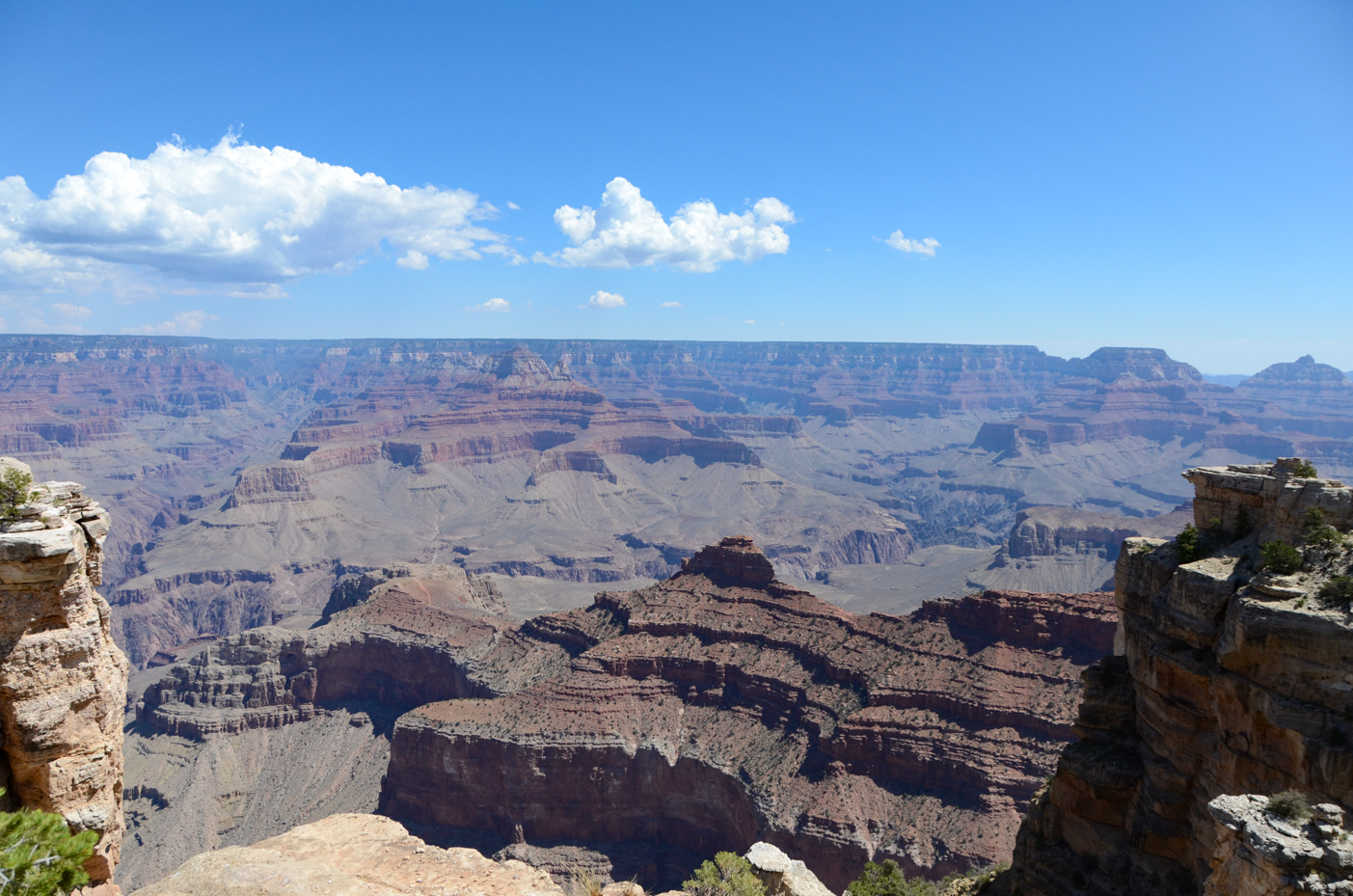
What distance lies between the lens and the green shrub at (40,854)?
16.1m

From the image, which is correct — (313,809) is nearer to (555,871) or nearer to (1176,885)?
(555,871)

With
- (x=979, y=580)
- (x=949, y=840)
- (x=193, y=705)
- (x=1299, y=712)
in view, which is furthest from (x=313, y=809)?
(x=979, y=580)

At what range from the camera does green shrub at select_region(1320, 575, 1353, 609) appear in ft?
67.5

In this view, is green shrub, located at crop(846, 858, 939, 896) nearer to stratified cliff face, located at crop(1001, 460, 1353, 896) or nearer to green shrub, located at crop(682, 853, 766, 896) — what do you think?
green shrub, located at crop(682, 853, 766, 896)

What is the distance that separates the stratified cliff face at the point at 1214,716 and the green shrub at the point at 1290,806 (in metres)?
0.26

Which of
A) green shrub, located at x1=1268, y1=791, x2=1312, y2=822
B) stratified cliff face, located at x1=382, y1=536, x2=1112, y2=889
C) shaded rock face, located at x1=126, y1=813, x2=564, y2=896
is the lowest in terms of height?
stratified cliff face, located at x1=382, y1=536, x2=1112, y2=889

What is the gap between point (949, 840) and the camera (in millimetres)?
55781

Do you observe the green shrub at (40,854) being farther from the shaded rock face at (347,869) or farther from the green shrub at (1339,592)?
the green shrub at (1339,592)

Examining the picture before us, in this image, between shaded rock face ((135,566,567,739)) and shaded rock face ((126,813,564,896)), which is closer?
shaded rock face ((126,813,564,896))

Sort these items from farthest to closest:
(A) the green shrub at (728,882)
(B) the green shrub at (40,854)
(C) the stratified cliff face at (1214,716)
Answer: (A) the green shrub at (728,882) < (C) the stratified cliff face at (1214,716) < (B) the green shrub at (40,854)

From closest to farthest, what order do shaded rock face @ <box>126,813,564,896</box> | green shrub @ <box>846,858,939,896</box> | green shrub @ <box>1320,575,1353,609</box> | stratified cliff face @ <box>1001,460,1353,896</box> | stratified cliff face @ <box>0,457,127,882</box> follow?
1. stratified cliff face @ <box>0,457,127,882</box>
2. stratified cliff face @ <box>1001,460,1353,896</box>
3. green shrub @ <box>1320,575,1353,609</box>
4. shaded rock face @ <box>126,813,564,896</box>
5. green shrub @ <box>846,858,939,896</box>

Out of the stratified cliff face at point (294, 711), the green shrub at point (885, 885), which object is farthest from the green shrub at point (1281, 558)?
the stratified cliff face at point (294, 711)

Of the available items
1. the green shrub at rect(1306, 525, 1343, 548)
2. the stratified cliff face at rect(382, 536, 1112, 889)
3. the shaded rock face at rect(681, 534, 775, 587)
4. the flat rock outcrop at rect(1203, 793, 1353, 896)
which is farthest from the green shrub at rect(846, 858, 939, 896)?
the shaded rock face at rect(681, 534, 775, 587)

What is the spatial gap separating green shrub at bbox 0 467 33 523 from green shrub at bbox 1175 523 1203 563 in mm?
35498
